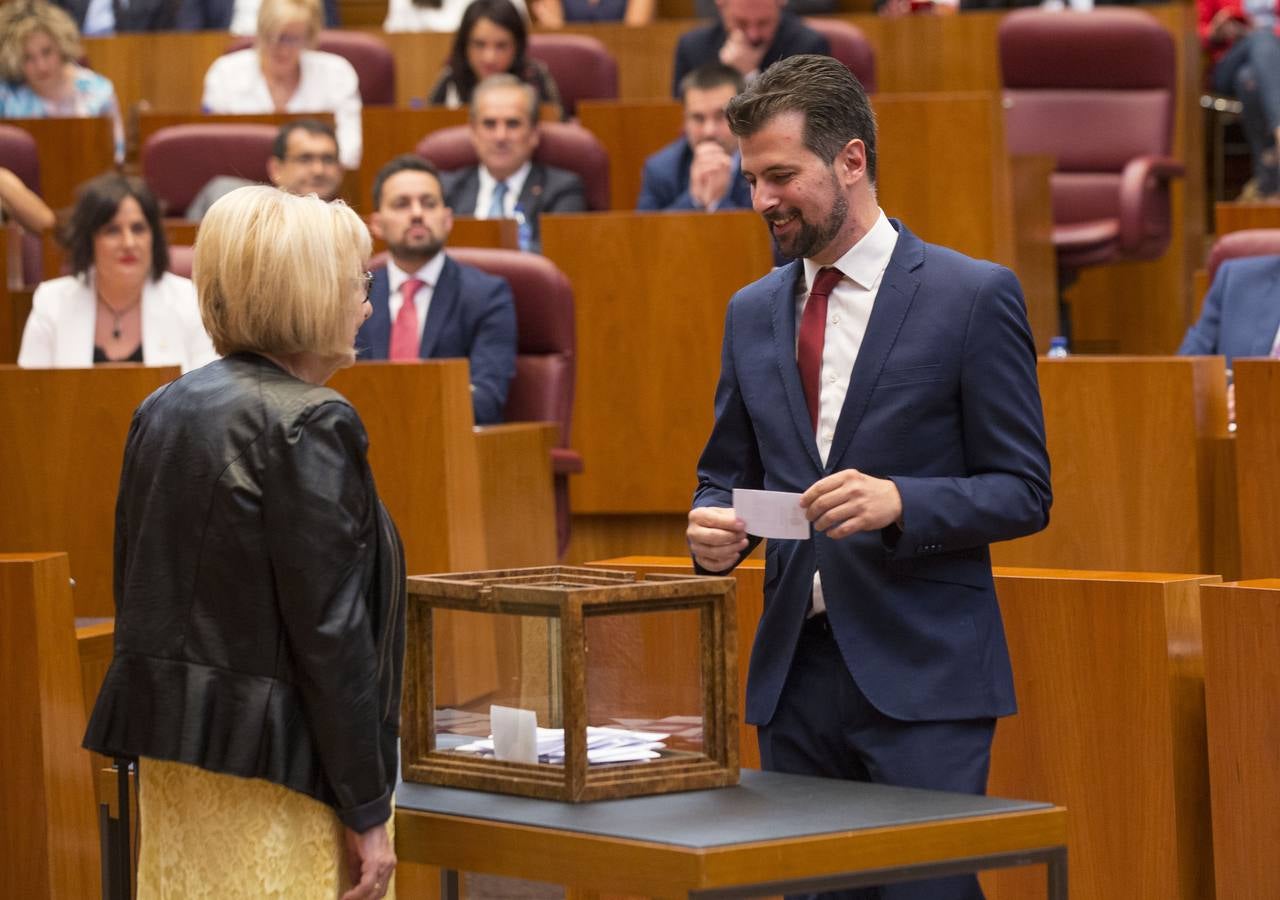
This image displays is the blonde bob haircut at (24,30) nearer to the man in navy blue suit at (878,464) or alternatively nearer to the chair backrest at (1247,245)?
the chair backrest at (1247,245)

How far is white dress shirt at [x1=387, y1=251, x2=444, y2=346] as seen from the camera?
4.31 metres

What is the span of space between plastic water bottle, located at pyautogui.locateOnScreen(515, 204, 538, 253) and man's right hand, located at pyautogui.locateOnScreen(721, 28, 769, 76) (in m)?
0.73

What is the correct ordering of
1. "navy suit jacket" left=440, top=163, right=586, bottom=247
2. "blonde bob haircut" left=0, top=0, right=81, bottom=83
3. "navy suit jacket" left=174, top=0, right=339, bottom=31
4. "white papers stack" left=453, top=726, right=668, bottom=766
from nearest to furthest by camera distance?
"white papers stack" left=453, top=726, right=668, bottom=766, "navy suit jacket" left=440, top=163, right=586, bottom=247, "blonde bob haircut" left=0, top=0, right=81, bottom=83, "navy suit jacket" left=174, top=0, right=339, bottom=31

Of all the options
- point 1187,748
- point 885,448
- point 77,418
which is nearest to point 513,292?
point 77,418

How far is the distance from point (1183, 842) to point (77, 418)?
2.00 m

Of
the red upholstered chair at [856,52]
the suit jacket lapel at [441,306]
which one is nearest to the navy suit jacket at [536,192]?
the suit jacket lapel at [441,306]

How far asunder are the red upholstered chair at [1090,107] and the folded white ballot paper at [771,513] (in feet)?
13.3

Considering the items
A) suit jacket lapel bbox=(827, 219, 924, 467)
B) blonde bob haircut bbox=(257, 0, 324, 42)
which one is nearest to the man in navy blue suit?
suit jacket lapel bbox=(827, 219, 924, 467)

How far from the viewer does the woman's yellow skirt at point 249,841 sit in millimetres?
1718

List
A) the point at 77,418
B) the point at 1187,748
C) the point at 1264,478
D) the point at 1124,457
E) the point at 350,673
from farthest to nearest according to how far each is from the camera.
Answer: the point at 77,418 → the point at 1124,457 → the point at 1264,478 → the point at 1187,748 → the point at 350,673

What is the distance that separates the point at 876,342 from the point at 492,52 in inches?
156

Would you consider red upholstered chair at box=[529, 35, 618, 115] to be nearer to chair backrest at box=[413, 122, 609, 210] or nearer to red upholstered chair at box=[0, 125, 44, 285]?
chair backrest at box=[413, 122, 609, 210]

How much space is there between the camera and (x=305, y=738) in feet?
5.59

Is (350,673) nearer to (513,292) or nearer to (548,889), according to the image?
(548,889)
